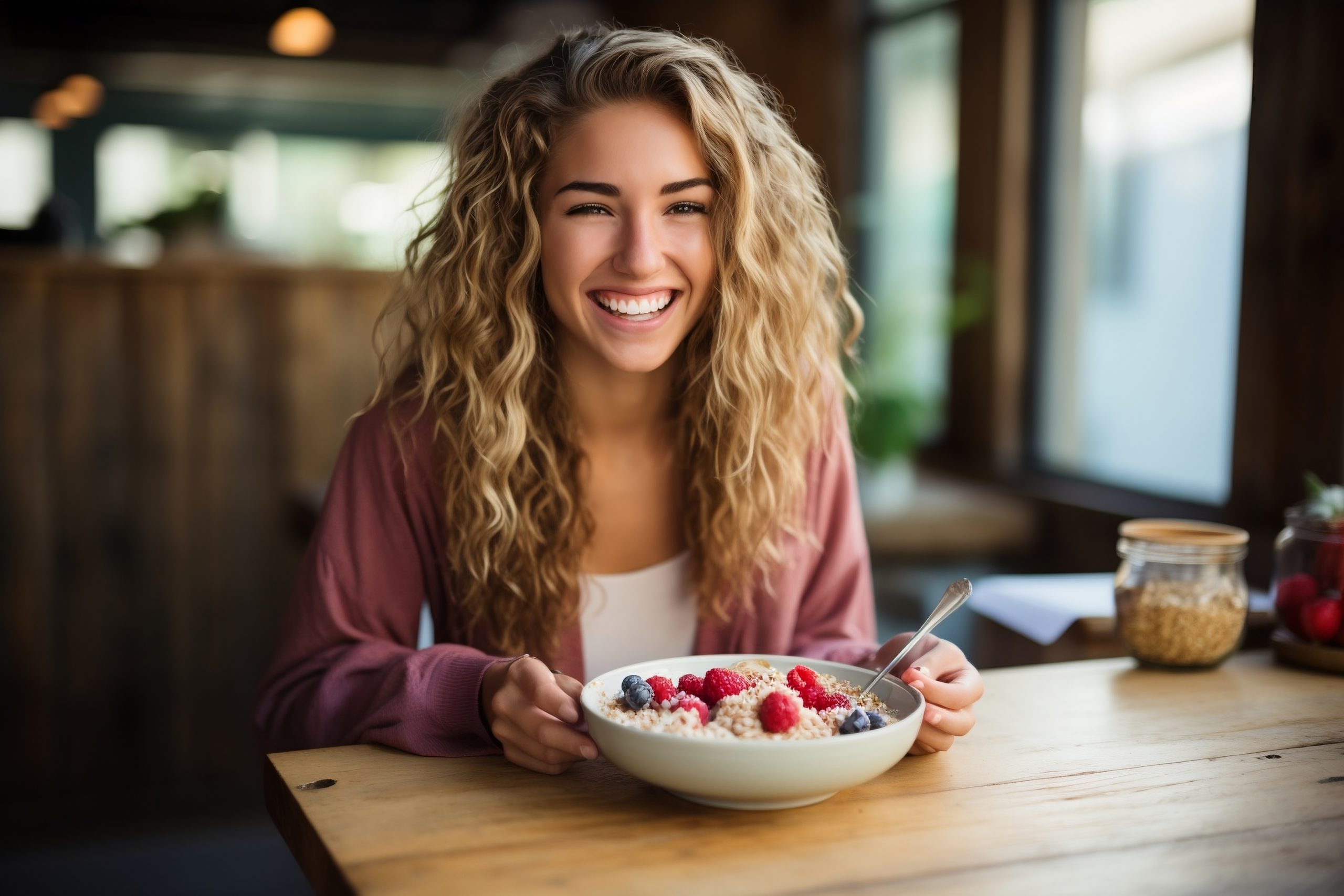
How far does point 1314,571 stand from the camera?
139 centimetres

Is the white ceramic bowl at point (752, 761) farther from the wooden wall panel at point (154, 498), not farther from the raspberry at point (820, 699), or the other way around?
the wooden wall panel at point (154, 498)

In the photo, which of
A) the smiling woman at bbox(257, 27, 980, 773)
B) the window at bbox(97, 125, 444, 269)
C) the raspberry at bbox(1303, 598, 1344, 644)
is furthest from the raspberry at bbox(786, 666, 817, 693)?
the window at bbox(97, 125, 444, 269)

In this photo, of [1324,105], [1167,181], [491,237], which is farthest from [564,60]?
[1167,181]

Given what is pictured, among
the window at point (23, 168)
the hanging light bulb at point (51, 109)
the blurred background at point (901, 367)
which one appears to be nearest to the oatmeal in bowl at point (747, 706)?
the blurred background at point (901, 367)

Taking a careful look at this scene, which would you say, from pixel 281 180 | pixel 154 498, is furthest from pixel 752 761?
pixel 281 180

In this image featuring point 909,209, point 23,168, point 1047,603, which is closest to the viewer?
point 1047,603

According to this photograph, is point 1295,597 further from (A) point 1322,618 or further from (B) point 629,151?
(B) point 629,151

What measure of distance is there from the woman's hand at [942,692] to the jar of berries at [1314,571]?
0.52 meters

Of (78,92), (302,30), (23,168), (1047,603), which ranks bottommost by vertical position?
(1047,603)

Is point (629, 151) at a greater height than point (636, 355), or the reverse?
point (629, 151)

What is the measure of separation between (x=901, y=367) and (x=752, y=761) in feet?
9.00

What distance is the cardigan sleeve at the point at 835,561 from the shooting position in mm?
1518

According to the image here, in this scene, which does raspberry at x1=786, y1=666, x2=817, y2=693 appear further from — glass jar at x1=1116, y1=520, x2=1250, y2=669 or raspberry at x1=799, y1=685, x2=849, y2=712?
glass jar at x1=1116, y1=520, x2=1250, y2=669

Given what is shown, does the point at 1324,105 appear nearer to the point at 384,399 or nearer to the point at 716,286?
the point at 716,286
